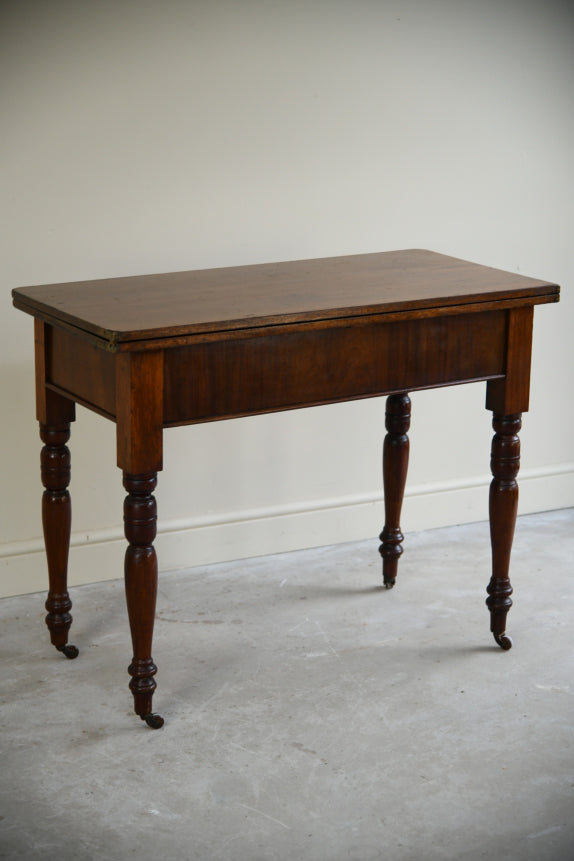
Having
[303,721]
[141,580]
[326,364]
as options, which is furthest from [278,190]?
[303,721]

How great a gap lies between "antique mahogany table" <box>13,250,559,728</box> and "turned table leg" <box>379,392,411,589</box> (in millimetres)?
417

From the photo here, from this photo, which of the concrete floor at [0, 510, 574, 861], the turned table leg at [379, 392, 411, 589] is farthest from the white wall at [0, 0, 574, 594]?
the turned table leg at [379, 392, 411, 589]

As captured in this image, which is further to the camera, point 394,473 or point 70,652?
point 394,473

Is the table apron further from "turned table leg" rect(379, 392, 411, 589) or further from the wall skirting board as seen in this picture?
the wall skirting board

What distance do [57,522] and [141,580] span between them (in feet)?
1.28

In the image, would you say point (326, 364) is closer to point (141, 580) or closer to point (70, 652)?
point (141, 580)

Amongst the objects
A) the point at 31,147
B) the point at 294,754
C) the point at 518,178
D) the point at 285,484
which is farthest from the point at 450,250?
the point at 294,754

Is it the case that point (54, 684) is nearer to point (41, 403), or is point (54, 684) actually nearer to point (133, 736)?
point (133, 736)

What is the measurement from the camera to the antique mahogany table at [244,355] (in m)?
2.28

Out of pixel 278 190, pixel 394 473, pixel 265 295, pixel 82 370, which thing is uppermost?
pixel 278 190

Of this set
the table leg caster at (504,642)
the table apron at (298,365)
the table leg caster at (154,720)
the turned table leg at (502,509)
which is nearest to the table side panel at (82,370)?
the table apron at (298,365)

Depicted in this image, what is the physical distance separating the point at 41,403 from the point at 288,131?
3.70 ft

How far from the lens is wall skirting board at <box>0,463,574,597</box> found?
10.5 ft

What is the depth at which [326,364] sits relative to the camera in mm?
2457
